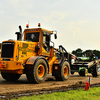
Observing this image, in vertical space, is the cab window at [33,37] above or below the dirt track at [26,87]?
above

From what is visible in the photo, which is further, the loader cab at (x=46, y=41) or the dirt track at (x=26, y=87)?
the loader cab at (x=46, y=41)

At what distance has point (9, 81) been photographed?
12.3 meters

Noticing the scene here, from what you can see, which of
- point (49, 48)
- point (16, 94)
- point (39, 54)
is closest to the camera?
point (16, 94)

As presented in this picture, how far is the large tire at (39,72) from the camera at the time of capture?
10.8 metres

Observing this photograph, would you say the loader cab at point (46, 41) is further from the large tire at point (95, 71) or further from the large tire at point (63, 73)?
the large tire at point (95, 71)

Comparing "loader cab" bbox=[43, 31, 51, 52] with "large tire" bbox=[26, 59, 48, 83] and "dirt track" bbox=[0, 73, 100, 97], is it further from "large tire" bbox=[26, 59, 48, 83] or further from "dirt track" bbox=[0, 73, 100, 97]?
"dirt track" bbox=[0, 73, 100, 97]

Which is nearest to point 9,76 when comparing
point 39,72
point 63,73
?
point 39,72

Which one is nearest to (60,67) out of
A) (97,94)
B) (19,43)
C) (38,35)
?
(38,35)

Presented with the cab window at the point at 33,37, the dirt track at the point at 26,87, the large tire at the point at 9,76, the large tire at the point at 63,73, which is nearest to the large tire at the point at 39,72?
the dirt track at the point at 26,87

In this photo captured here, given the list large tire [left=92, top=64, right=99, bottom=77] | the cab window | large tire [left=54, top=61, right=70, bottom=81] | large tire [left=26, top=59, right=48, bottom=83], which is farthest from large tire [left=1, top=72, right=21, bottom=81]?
large tire [left=92, top=64, right=99, bottom=77]

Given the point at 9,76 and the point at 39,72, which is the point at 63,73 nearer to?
the point at 39,72

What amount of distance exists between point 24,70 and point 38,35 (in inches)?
100.0

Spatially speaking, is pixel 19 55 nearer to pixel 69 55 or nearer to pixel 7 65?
pixel 7 65

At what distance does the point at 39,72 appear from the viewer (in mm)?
11531
